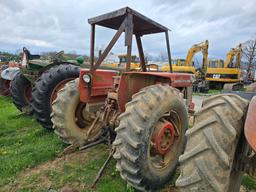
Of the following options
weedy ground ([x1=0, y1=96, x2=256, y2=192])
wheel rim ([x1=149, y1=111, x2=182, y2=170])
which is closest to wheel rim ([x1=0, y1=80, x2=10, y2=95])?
weedy ground ([x1=0, y1=96, x2=256, y2=192])

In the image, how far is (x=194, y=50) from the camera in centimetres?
1636

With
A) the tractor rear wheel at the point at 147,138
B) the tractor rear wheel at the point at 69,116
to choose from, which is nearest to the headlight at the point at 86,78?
the tractor rear wheel at the point at 69,116

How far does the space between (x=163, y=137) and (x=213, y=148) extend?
1.46 metres

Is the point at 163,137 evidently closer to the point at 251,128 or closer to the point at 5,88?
the point at 251,128

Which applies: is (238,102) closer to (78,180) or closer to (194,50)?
(78,180)

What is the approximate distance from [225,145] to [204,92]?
48.2 feet

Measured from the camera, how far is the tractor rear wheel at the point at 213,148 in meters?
1.48

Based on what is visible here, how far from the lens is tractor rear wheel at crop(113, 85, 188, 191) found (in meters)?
2.53

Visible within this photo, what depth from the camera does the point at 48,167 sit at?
3553 mm

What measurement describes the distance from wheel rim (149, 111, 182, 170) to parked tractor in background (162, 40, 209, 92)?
1232 cm

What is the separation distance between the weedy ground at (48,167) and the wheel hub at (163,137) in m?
0.53

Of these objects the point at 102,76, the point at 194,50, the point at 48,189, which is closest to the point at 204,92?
the point at 194,50

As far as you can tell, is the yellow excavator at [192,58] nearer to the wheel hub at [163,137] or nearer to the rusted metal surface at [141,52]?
the rusted metal surface at [141,52]

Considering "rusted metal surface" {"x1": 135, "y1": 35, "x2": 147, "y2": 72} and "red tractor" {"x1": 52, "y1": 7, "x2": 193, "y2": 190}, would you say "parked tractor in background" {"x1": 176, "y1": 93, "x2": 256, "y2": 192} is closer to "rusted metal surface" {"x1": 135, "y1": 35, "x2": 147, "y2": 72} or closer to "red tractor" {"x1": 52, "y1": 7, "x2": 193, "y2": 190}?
"red tractor" {"x1": 52, "y1": 7, "x2": 193, "y2": 190}
